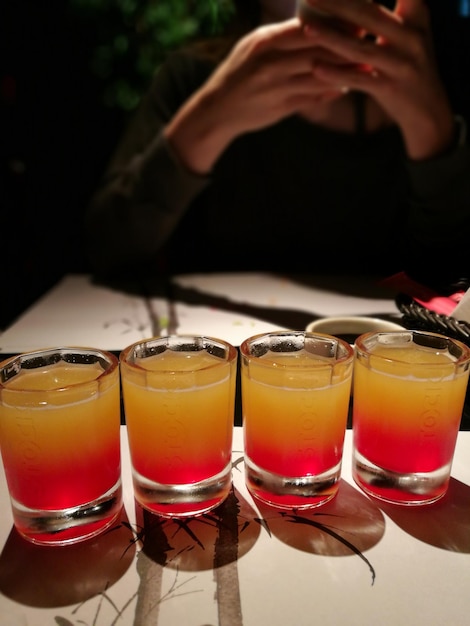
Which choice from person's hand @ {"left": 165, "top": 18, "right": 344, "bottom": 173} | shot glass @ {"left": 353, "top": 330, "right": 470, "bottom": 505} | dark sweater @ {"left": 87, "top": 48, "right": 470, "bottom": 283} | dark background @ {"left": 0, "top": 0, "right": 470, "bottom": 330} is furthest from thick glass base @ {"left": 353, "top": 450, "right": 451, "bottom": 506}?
dark background @ {"left": 0, "top": 0, "right": 470, "bottom": 330}

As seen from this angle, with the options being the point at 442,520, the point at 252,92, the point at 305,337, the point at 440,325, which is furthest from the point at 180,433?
the point at 252,92

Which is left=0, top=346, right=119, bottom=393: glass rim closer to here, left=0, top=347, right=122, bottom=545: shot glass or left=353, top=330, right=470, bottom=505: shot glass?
left=0, top=347, right=122, bottom=545: shot glass

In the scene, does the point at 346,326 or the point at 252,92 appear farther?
the point at 252,92

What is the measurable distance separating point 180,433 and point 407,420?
287 millimetres

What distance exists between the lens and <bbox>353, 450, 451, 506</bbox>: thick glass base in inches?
26.6

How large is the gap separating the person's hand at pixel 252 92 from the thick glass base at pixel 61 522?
49.3 inches

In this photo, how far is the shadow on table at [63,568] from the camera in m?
0.54

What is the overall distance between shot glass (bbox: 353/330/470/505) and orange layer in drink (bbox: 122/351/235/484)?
0.18 m

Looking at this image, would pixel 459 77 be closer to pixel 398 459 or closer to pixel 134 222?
pixel 134 222

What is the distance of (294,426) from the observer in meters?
0.65

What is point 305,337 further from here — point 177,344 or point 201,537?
point 201,537

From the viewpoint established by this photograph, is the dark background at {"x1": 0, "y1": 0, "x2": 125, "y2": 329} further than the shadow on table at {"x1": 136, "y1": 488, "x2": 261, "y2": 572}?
Yes

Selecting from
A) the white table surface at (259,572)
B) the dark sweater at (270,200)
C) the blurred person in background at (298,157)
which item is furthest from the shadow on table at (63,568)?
the dark sweater at (270,200)

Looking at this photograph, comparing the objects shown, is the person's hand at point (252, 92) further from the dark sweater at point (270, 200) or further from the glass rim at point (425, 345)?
the glass rim at point (425, 345)
